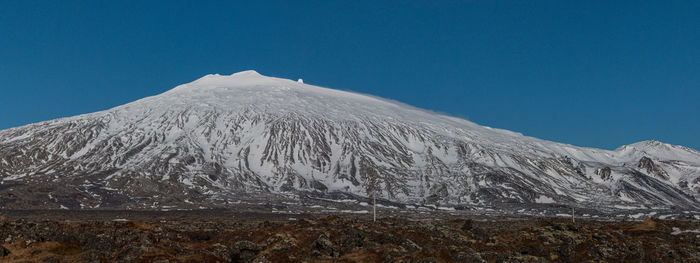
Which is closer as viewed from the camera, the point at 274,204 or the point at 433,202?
the point at 274,204

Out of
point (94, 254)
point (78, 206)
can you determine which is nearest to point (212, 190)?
point (78, 206)

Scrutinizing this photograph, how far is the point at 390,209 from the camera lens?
16375 centimetres

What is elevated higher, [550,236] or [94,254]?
[550,236]

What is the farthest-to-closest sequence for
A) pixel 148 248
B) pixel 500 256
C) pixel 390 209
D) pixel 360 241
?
pixel 390 209
pixel 360 241
pixel 148 248
pixel 500 256

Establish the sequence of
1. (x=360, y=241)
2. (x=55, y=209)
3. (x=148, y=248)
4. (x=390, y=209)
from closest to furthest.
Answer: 1. (x=148, y=248)
2. (x=360, y=241)
3. (x=55, y=209)
4. (x=390, y=209)

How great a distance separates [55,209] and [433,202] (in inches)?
4344

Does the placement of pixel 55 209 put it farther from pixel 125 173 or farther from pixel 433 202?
pixel 433 202

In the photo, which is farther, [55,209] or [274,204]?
[274,204]

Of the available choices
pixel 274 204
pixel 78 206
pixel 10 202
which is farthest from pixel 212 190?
pixel 10 202

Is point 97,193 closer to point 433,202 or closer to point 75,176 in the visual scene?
point 75,176

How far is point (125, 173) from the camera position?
193750 mm

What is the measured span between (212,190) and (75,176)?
46304 millimetres

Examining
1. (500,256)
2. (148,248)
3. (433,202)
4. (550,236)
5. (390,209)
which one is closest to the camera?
(500,256)

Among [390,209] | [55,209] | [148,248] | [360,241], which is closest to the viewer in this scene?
[148,248]
